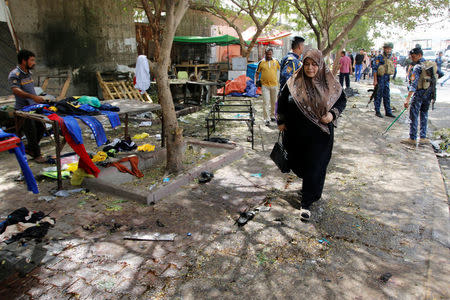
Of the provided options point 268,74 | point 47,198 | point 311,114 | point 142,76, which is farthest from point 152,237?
point 142,76

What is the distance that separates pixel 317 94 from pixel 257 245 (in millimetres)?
1745

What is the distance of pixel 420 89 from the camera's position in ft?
21.4

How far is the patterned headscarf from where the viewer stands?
11.6 feet

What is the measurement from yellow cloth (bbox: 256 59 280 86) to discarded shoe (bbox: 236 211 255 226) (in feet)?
16.3

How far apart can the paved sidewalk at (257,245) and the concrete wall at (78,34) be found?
228 inches

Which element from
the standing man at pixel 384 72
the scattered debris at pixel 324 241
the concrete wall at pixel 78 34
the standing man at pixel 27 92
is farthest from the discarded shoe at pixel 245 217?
the concrete wall at pixel 78 34

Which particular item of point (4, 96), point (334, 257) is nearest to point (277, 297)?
point (334, 257)

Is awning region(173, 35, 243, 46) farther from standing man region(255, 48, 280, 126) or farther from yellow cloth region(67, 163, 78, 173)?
yellow cloth region(67, 163, 78, 173)

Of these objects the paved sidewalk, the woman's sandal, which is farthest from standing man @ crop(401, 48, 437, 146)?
the woman's sandal

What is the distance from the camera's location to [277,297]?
2.54 metres

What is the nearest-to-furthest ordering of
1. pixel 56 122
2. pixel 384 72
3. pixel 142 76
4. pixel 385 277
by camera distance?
1. pixel 385 277
2. pixel 56 122
3. pixel 384 72
4. pixel 142 76

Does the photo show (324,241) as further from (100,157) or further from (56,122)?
(100,157)

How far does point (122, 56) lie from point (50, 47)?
2.83 metres

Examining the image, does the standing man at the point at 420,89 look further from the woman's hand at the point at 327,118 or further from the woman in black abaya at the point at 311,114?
the woman's hand at the point at 327,118
